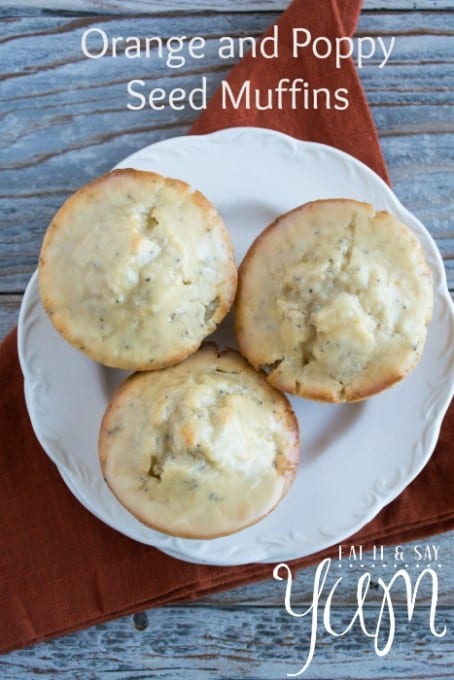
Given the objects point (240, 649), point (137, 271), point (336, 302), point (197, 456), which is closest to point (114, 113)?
point (137, 271)

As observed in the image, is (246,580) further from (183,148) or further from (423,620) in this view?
(183,148)

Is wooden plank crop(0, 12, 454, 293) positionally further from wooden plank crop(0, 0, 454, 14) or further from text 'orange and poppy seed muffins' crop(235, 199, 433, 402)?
text 'orange and poppy seed muffins' crop(235, 199, 433, 402)

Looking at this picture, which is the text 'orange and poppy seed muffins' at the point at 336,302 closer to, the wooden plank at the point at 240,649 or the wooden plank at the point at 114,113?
the wooden plank at the point at 114,113

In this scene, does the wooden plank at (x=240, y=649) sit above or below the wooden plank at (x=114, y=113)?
below

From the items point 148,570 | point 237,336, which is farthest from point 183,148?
point 148,570

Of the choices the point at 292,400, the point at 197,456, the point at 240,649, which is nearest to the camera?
the point at 197,456

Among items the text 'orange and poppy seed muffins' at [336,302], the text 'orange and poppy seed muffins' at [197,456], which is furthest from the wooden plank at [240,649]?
the text 'orange and poppy seed muffins' at [336,302]

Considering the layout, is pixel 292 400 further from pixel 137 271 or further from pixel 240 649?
pixel 240 649
